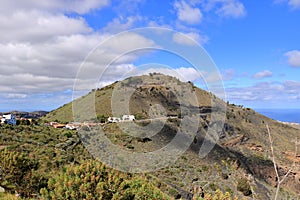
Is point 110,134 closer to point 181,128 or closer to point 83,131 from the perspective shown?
point 83,131

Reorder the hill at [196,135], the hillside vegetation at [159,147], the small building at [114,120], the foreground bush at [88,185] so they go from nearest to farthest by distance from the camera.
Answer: the foreground bush at [88,185] → the hillside vegetation at [159,147] → the hill at [196,135] → the small building at [114,120]

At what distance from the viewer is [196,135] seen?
47.2m

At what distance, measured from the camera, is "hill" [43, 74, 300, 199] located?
88.0 feet

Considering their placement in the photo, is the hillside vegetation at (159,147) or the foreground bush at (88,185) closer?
the foreground bush at (88,185)

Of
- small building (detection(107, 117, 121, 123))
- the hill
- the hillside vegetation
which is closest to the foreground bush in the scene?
the hillside vegetation

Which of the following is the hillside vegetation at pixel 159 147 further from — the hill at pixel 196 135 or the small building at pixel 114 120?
the small building at pixel 114 120

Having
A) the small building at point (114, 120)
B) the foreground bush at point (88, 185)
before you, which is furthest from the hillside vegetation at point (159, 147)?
the small building at point (114, 120)

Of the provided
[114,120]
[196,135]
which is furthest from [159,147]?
[196,135]

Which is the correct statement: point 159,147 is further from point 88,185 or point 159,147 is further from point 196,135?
point 88,185

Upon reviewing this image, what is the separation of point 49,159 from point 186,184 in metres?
10.5

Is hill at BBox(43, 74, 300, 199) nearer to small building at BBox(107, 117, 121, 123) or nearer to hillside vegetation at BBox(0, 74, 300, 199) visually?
hillside vegetation at BBox(0, 74, 300, 199)

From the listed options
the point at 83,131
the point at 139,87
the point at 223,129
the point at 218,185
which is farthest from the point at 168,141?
the point at 139,87

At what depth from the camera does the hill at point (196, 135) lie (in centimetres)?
2682

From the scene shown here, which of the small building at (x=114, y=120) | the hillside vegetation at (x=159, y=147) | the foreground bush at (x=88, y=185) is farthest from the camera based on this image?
the small building at (x=114, y=120)
